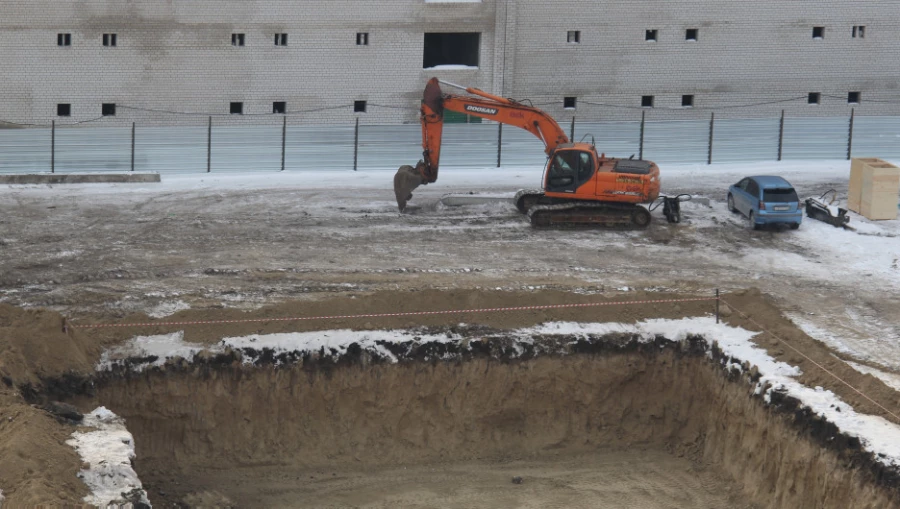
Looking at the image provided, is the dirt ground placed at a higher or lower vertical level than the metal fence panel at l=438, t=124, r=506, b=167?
lower

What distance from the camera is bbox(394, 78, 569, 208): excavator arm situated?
93.5 ft

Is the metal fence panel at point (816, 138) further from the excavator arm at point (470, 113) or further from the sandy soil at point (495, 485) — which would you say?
the sandy soil at point (495, 485)

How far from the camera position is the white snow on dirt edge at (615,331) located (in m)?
17.7

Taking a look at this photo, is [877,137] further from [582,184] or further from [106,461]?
[106,461]

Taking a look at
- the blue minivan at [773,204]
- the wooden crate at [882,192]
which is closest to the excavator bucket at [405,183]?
the blue minivan at [773,204]

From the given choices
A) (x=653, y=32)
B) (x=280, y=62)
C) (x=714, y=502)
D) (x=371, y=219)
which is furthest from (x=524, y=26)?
(x=714, y=502)

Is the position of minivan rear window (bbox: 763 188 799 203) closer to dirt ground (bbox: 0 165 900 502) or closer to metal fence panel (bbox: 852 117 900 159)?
dirt ground (bbox: 0 165 900 502)

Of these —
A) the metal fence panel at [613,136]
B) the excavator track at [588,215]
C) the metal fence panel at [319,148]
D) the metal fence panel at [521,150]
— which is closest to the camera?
the excavator track at [588,215]

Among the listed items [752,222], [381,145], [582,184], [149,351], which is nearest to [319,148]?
[381,145]

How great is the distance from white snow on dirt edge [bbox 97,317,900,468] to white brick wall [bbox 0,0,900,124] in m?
19.4

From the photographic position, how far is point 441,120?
93.8 ft

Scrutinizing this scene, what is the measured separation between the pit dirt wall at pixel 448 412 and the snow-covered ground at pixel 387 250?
8.01 feet

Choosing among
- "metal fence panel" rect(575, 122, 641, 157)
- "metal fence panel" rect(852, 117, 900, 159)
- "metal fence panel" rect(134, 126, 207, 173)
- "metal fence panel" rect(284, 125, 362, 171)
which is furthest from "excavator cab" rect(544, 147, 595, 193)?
"metal fence panel" rect(852, 117, 900, 159)

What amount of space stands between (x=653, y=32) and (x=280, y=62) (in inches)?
456
